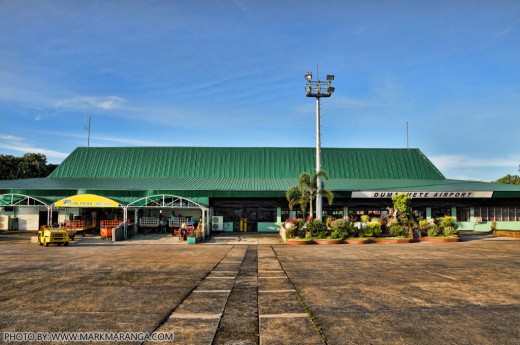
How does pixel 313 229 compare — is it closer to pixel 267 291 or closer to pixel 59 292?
pixel 267 291

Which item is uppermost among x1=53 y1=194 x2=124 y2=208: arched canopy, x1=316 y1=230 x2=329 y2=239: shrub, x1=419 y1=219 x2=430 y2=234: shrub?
x1=53 y1=194 x2=124 y2=208: arched canopy

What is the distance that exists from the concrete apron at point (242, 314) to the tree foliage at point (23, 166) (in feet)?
190

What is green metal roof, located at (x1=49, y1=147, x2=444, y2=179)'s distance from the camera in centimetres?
4059

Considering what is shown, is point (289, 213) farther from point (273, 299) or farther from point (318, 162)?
point (273, 299)

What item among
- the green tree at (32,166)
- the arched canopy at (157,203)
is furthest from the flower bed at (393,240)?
the green tree at (32,166)

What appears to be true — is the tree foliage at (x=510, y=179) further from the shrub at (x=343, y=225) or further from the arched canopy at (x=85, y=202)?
the arched canopy at (x=85, y=202)

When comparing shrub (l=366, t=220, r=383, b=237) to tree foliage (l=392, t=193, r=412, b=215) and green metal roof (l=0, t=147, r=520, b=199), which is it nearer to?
tree foliage (l=392, t=193, r=412, b=215)

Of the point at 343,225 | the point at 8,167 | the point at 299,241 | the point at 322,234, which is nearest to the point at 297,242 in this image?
the point at 299,241

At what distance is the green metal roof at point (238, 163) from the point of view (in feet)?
133

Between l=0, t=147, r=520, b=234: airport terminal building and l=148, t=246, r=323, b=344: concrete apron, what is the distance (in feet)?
57.3

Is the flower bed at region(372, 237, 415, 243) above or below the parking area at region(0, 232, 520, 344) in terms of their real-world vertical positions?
below

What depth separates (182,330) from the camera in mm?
7484

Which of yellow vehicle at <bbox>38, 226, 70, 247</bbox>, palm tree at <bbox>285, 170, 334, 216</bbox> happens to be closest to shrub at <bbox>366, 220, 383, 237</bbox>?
palm tree at <bbox>285, 170, 334, 216</bbox>

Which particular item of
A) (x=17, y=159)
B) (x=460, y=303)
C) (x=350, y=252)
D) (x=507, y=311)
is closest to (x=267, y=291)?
(x=460, y=303)
